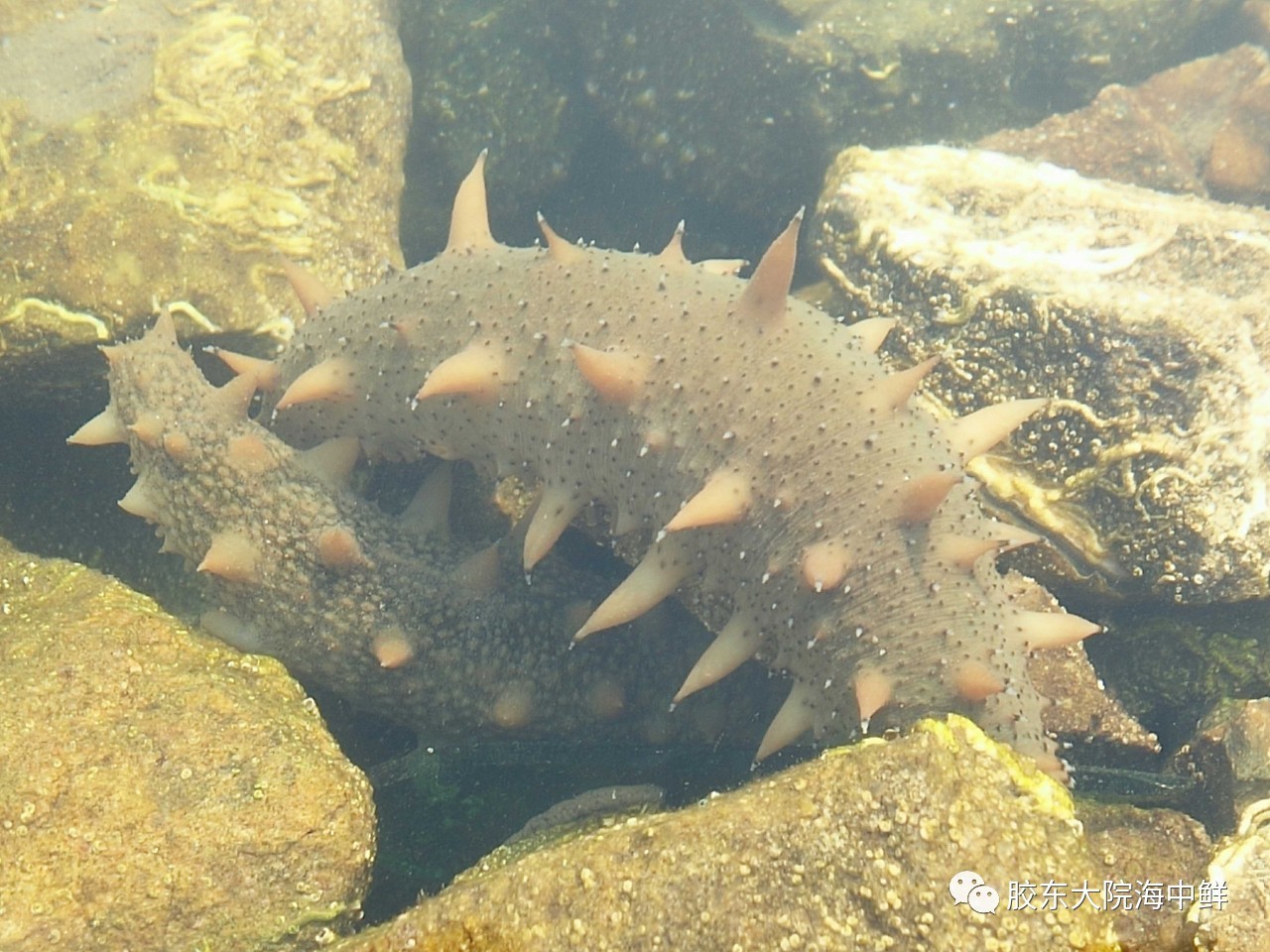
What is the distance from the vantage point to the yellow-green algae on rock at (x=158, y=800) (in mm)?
2648

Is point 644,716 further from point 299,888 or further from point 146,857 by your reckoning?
point 146,857

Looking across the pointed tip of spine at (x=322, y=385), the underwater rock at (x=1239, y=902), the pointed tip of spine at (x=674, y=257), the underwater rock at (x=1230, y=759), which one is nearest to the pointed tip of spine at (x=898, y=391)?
the pointed tip of spine at (x=674, y=257)

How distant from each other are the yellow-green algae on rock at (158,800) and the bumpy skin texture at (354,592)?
31 cm

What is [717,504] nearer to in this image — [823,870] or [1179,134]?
[823,870]

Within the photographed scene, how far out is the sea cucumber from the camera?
286 cm

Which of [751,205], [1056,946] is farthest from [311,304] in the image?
[1056,946]

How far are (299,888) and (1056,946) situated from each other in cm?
216

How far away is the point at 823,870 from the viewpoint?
7.38 feet

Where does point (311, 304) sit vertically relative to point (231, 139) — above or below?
below

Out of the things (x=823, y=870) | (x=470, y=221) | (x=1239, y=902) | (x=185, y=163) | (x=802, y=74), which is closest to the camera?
(x=823, y=870)

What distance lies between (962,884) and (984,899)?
2.2 inches

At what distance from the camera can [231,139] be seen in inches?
178

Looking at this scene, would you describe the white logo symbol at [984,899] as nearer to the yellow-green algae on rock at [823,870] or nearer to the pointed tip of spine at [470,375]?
the yellow-green algae on rock at [823,870]

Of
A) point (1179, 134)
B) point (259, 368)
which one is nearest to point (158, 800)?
point (259, 368)
